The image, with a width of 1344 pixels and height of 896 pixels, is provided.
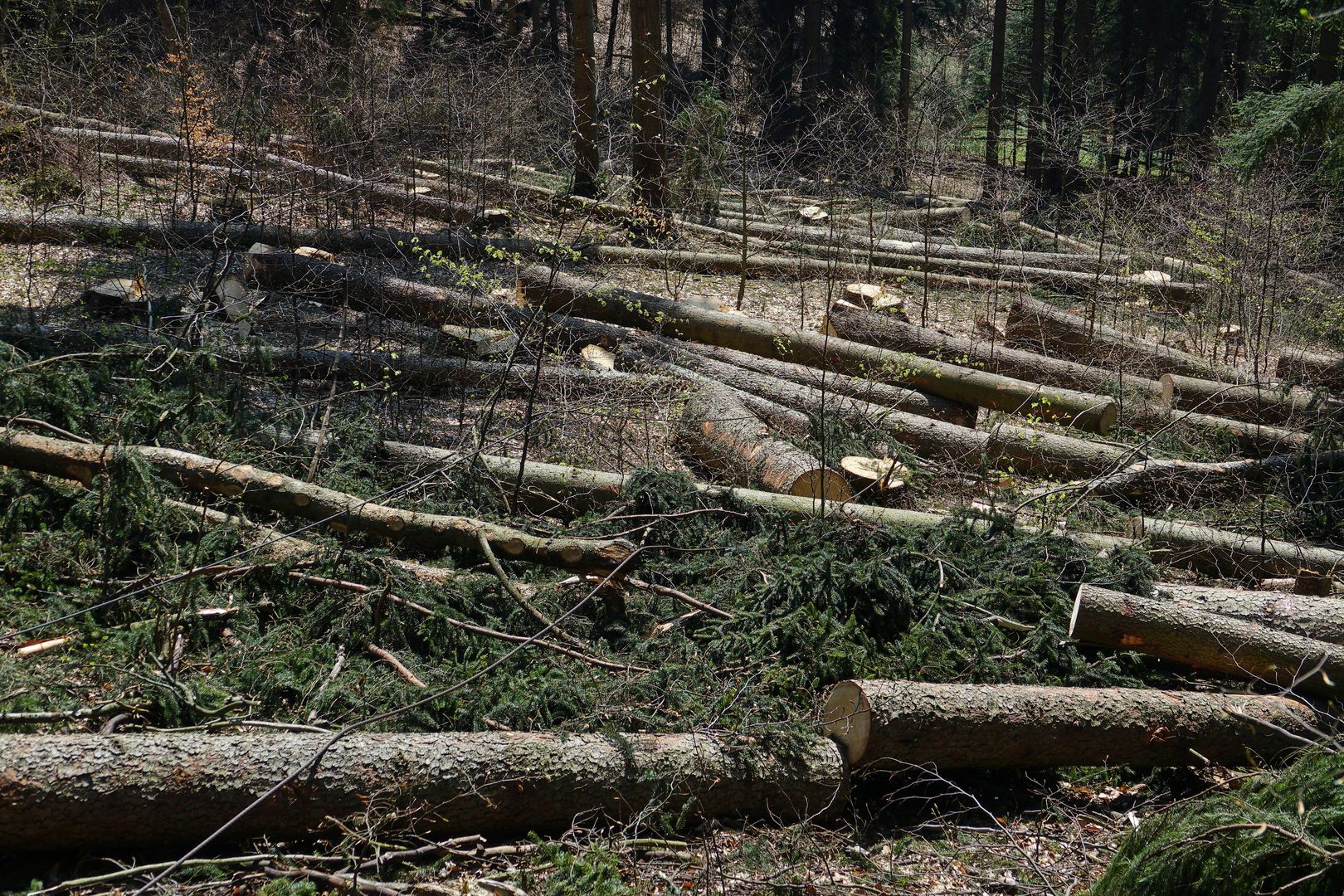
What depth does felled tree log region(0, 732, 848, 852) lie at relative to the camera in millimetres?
4109

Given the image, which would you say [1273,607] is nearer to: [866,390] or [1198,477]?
[1198,477]

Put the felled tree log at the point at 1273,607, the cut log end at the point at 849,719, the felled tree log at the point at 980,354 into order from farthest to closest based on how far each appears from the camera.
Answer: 1. the felled tree log at the point at 980,354
2. the felled tree log at the point at 1273,607
3. the cut log end at the point at 849,719

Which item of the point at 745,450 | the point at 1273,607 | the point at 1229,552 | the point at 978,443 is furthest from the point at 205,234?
the point at 1273,607

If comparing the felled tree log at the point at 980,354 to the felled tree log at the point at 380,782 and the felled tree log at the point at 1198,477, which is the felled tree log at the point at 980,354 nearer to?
the felled tree log at the point at 1198,477

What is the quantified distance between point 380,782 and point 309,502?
2.57m

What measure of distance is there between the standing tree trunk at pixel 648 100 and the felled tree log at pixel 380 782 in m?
12.2

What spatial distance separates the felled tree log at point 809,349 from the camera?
10422 mm

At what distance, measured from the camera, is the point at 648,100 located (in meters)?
15.8

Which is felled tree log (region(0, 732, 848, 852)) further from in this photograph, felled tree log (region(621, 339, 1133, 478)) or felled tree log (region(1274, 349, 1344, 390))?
felled tree log (region(1274, 349, 1344, 390))

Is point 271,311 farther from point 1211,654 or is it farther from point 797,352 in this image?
point 1211,654

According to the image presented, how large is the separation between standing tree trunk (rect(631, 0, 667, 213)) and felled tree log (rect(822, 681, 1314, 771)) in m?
11.8

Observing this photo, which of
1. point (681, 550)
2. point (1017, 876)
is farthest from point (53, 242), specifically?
point (1017, 876)

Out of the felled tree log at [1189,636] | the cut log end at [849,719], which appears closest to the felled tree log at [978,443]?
the felled tree log at [1189,636]

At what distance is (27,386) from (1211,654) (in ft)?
26.4
